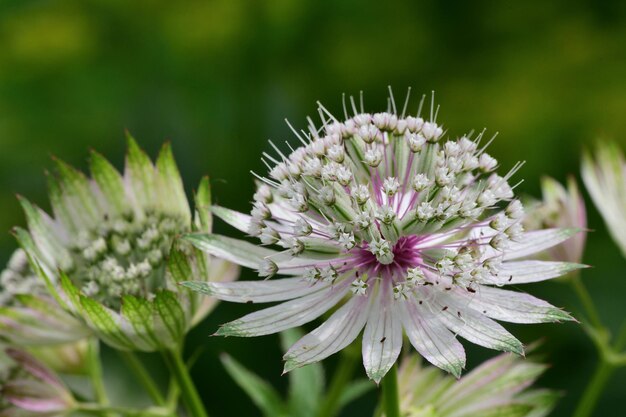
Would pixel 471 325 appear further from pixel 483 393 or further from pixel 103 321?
pixel 103 321

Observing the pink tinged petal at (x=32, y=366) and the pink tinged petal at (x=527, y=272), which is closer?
the pink tinged petal at (x=527, y=272)

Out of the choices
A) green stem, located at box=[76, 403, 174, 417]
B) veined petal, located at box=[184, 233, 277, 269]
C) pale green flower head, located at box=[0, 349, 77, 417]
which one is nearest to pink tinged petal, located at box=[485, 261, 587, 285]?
veined petal, located at box=[184, 233, 277, 269]

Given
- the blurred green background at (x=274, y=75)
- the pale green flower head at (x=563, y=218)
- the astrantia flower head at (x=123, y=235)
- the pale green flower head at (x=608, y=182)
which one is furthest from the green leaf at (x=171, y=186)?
the blurred green background at (x=274, y=75)

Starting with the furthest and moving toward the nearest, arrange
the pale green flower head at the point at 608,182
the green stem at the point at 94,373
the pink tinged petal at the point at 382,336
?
1. the pale green flower head at the point at 608,182
2. the green stem at the point at 94,373
3. the pink tinged petal at the point at 382,336

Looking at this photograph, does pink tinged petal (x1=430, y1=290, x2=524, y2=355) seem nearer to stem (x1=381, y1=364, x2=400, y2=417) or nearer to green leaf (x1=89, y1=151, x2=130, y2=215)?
stem (x1=381, y1=364, x2=400, y2=417)

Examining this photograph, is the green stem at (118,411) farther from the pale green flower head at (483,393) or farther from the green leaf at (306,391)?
the pale green flower head at (483,393)

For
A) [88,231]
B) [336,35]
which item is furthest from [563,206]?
[336,35]
